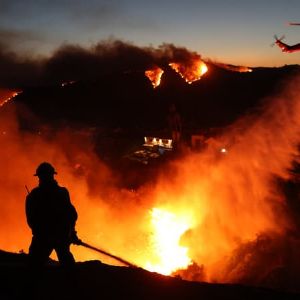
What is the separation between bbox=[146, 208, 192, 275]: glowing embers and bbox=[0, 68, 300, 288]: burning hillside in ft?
0.16

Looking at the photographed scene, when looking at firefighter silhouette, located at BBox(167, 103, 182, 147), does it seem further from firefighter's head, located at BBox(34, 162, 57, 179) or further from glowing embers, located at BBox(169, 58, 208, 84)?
firefighter's head, located at BBox(34, 162, 57, 179)

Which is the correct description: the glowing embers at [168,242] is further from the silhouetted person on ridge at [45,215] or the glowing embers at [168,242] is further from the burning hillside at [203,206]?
the silhouetted person on ridge at [45,215]

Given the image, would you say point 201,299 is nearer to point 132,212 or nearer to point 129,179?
point 132,212

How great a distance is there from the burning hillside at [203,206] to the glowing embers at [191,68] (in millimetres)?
6739

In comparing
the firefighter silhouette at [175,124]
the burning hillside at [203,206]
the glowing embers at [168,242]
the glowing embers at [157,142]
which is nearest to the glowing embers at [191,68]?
the burning hillside at [203,206]

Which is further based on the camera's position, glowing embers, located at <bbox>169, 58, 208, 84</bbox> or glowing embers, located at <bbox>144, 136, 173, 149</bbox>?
glowing embers, located at <bbox>144, 136, 173, 149</bbox>

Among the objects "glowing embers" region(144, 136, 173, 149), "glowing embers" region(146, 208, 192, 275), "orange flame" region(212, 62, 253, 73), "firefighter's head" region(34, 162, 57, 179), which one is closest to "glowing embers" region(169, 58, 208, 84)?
"orange flame" region(212, 62, 253, 73)

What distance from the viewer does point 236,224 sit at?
16.4 meters

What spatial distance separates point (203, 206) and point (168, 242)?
2.33 meters

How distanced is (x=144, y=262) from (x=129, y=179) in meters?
12.2

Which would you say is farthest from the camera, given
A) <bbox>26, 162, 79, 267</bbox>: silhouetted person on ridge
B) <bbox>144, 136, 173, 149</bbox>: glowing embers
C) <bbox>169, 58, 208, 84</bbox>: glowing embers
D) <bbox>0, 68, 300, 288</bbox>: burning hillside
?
<bbox>144, 136, 173, 149</bbox>: glowing embers

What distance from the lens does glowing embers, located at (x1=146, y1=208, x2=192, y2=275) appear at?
16203 mm

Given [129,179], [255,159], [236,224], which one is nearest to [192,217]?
[236,224]

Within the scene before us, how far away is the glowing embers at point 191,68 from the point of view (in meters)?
10.3
